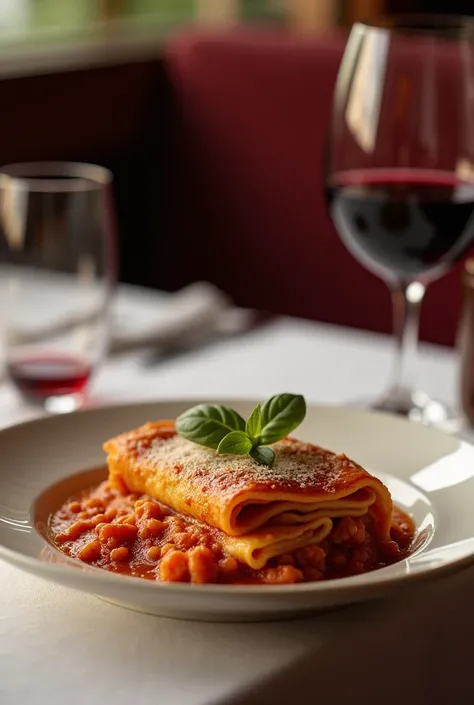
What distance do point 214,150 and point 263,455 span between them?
219cm

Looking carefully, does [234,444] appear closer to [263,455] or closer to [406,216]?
[263,455]

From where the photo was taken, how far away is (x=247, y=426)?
809 millimetres

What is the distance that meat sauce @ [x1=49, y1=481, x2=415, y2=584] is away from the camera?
0.74 m

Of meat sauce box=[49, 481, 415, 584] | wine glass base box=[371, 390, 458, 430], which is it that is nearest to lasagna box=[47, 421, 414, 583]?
meat sauce box=[49, 481, 415, 584]

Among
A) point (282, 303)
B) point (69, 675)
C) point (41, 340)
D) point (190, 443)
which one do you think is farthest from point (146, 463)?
point (282, 303)

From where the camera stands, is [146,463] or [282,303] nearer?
[146,463]

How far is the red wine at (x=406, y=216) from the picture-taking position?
4.29ft

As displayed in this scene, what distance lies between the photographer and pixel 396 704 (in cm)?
79

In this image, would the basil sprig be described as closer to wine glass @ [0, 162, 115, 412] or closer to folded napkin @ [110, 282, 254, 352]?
wine glass @ [0, 162, 115, 412]

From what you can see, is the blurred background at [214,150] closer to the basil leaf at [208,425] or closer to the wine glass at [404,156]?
the wine glass at [404,156]

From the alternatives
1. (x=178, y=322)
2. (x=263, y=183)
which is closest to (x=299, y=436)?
(x=178, y=322)

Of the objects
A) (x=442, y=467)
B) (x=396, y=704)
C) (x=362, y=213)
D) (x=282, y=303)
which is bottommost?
(x=282, y=303)

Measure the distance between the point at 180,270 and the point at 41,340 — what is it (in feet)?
5.72

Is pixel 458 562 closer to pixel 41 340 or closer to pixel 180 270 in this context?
pixel 41 340
